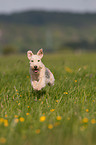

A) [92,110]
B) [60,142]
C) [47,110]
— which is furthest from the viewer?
[47,110]

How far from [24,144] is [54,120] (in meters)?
1.00

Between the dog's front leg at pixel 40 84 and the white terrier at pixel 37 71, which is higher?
the white terrier at pixel 37 71

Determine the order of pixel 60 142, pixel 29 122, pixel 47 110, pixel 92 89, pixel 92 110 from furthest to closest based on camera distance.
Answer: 1. pixel 92 89
2. pixel 47 110
3. pixel 92 110
4. pixel 29 122
5. pixel 60 142

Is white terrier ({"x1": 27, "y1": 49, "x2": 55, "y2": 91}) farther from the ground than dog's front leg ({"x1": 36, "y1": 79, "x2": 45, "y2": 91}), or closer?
farther from the ground

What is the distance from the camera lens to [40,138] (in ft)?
8.45

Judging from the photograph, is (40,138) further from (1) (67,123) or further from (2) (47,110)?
(2) (47,110)

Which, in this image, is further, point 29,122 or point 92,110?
point 92,110

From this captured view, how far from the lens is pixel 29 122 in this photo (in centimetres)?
329

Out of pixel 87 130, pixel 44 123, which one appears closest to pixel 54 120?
pixel 44 123

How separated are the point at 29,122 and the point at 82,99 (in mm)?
1828

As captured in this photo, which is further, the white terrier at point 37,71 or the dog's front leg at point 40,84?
the dog's front leg at point 40,84

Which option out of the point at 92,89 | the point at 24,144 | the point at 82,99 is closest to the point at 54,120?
the point at 24,144

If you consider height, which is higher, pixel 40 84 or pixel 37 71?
pixel 37 71

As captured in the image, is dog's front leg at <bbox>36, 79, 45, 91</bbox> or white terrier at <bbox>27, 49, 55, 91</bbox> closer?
white terrier at <bbox>27, 49, 55, 91</bbox>
